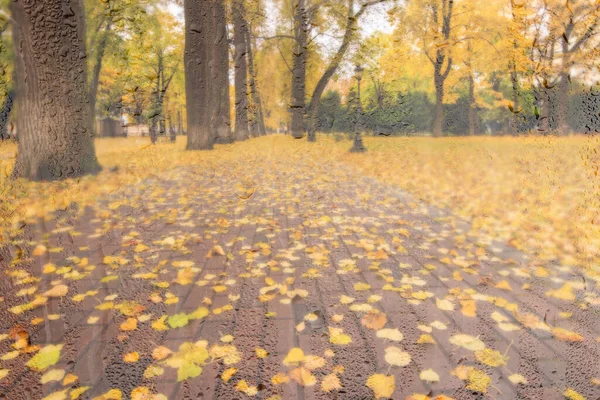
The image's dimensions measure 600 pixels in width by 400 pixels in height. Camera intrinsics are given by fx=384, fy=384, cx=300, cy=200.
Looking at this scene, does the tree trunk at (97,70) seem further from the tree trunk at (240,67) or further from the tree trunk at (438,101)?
the tree trunk at (438,101)

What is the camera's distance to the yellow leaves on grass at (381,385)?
72.4 inches

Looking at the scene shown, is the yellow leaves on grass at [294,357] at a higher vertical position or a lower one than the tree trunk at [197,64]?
lower

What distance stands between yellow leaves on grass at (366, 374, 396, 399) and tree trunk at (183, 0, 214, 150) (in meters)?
8.48

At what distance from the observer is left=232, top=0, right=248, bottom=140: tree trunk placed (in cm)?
1119

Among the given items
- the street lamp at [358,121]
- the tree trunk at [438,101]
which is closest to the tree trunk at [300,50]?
the street lamp at [358,121]

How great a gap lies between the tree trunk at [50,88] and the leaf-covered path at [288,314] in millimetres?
1679

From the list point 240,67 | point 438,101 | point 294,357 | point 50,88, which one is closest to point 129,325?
point 294,357

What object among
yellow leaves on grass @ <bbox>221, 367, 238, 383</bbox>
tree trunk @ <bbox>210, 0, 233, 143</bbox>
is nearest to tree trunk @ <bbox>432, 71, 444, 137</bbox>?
tree trunk @ <bbox>210, 0, 233, 143</bbox>

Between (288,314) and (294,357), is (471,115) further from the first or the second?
(294,357)

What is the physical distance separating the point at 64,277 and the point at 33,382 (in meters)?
1.56

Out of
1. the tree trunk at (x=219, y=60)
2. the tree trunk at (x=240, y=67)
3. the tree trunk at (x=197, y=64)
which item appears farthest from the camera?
the tree trunk at (x=240, y=67)

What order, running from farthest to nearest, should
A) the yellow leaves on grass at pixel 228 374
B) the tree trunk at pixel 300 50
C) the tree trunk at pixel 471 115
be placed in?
the tree trunk at pixel 471 115, the tree trunk at pixel 300 50, the yellow leaves on grass at pixel 228 374

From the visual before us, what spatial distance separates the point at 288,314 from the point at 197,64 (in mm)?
8745

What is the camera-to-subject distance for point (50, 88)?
5.58 metres
